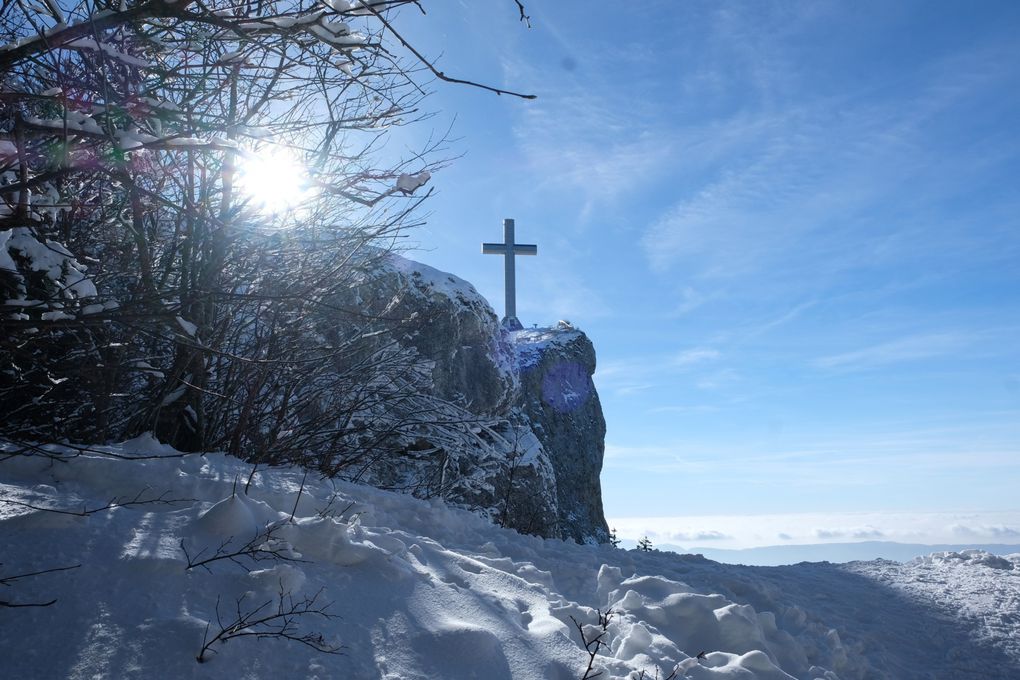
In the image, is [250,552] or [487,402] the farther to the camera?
[487,402]

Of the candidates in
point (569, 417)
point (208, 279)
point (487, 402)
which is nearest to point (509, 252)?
point (569, 417)

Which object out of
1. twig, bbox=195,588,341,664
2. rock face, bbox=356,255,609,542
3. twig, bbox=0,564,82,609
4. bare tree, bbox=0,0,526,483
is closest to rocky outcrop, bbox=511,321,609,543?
rock face, bbox=356,255,609,542

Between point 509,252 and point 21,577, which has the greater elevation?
point 509,252

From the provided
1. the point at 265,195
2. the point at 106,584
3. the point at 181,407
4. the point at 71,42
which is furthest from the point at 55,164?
the point at 181,407

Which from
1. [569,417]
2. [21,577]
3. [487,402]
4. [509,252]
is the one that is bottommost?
[21,577]

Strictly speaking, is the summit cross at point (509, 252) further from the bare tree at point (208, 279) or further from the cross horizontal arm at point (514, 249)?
the bare tree at point (208, 279)

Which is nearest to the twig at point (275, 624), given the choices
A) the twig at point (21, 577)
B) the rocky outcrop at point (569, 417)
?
the twig at point (21, 577)

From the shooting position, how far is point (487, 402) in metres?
8.07

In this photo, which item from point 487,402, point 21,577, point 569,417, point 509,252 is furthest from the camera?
point 509,252

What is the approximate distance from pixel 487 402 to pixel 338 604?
5.62m

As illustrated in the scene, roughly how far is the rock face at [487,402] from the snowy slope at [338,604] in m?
2.47

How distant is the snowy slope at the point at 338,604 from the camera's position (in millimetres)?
2080

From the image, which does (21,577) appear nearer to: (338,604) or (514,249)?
(338,604)

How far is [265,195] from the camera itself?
471cm
